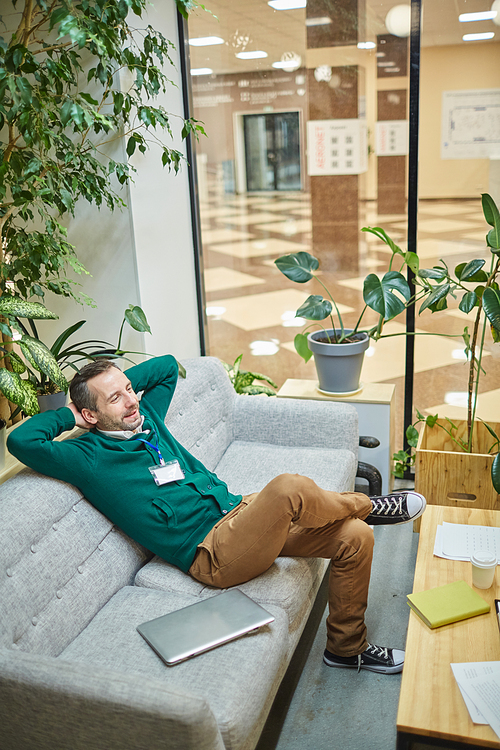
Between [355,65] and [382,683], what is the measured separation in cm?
288

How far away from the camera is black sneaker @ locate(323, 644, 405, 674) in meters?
2.27

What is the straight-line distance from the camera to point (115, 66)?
3.07m

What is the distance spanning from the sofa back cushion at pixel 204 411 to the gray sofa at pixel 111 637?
16 millimetres

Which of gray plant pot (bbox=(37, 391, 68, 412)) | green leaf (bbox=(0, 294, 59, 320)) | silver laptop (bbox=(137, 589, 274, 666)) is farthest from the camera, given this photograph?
gray plant pot (bbox=(37, 391, 68, 412))

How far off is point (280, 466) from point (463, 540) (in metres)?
0.88

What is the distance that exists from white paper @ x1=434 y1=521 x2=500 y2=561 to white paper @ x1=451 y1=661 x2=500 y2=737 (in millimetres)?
524

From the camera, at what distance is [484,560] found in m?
2.01

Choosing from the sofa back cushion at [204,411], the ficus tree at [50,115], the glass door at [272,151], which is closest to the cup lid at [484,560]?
the sofa back cushion at [204,411]

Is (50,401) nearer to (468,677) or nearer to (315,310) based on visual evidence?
(315,310)

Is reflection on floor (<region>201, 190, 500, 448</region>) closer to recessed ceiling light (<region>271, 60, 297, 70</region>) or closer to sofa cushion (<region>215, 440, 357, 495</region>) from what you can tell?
recessed ceiling light (<region>271, 60, 297, 70</region>)

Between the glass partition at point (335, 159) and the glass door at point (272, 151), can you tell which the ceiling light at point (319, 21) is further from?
A: the glass door at point (272, 151)

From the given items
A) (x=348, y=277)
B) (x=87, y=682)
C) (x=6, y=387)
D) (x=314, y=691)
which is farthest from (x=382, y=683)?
(x=348, y=277)

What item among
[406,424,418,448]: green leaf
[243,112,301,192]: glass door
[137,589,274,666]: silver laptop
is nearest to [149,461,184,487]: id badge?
[137,589,274,666]: silver laptop

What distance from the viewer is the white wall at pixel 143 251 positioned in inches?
129
